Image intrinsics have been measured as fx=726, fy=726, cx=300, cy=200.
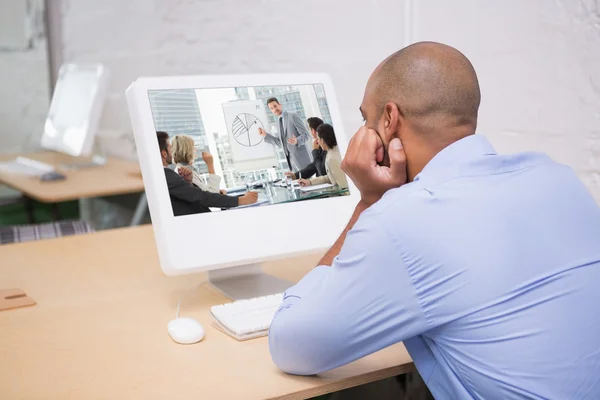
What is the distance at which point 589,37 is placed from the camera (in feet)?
5.13

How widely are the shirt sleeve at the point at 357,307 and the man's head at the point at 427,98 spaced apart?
17cm

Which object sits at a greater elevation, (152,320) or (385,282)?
(385,282)

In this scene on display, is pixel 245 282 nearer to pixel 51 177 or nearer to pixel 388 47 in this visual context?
pixel 388 47

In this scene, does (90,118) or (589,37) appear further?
(90,118)

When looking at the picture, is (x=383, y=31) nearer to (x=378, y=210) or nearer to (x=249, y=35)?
(x=249, y=35)

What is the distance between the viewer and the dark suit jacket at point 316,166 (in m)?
1.50

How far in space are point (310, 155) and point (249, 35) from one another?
4.37ft

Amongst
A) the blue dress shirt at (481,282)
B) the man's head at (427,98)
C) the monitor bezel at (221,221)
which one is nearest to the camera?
the blue dress shirt at (481,282)

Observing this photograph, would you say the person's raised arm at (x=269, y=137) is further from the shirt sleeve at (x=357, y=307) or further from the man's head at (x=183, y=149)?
the shirt sleeve at (x=357, y=307)

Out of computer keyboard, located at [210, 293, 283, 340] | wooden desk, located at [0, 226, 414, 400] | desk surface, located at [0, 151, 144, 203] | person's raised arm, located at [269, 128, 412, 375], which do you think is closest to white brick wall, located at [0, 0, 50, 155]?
desk surface, located at [0, 151, 144, 203]

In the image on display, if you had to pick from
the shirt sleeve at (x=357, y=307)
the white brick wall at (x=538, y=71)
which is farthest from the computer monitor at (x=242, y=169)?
the white brick wall at (x=538, y=71)

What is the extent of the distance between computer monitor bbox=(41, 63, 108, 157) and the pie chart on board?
154 cm

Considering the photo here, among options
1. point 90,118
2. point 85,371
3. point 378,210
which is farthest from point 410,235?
point 90,118

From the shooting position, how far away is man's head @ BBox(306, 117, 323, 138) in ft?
4.99
